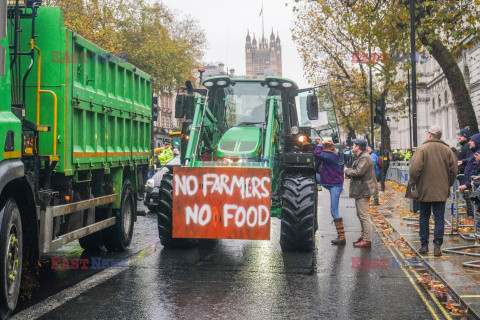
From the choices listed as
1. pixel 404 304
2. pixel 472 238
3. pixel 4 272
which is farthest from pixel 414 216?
pixel 4 272

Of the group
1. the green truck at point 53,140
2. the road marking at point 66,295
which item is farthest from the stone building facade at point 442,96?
the road marking at point 66,295

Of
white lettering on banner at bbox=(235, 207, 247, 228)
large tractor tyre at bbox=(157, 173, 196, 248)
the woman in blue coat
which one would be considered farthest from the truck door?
the woman in blue coat

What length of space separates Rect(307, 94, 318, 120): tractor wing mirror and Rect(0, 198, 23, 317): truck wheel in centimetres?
613

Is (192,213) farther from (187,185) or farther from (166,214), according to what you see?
(166,214)

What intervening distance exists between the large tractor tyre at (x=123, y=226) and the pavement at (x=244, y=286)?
18 centimetres

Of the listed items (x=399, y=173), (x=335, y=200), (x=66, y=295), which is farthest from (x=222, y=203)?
(x=399, y=173)

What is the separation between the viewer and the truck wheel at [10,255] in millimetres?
5684

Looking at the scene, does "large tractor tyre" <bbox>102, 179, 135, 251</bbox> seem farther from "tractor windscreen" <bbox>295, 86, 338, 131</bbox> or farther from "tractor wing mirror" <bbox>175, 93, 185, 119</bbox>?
"tractor windscreen" <bbox>295, 86, 338, 131</bbox>

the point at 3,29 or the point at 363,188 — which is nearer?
the point at 3,29

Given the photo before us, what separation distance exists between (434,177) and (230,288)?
4126 millimetres

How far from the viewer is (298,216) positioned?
10.0 metres

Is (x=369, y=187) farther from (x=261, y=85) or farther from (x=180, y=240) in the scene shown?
(x=180, y=240)

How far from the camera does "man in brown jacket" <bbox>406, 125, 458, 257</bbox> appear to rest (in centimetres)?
1004

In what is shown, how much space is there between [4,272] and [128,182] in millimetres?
5181
